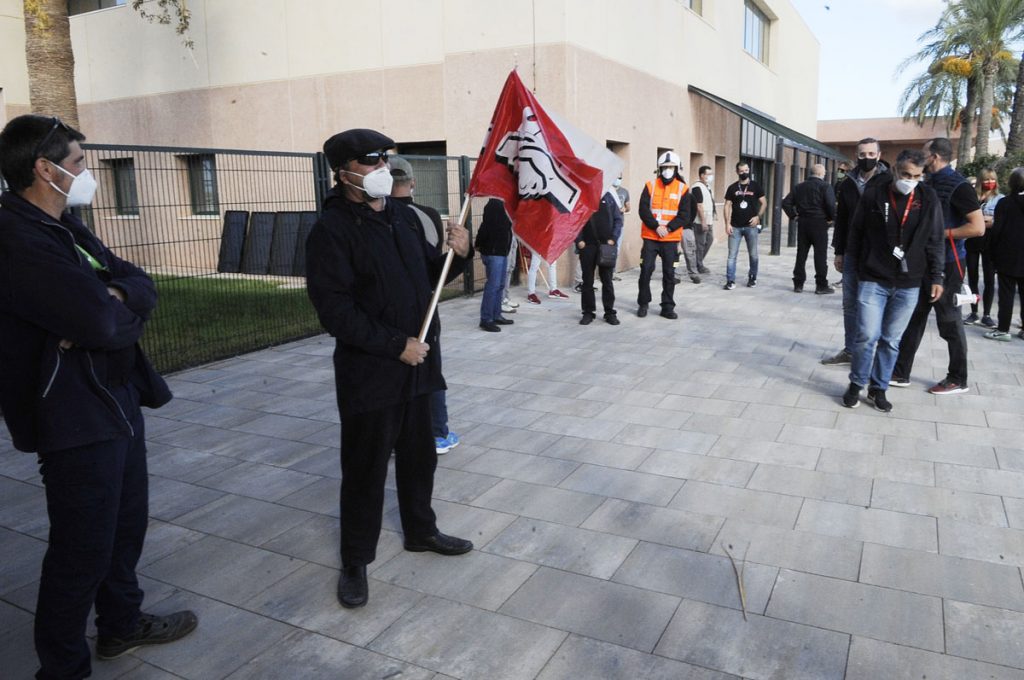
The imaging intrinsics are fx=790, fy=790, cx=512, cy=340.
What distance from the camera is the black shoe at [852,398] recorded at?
6.04 meters

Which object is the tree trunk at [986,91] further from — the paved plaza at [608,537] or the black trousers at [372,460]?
the black trousers at [372,460]

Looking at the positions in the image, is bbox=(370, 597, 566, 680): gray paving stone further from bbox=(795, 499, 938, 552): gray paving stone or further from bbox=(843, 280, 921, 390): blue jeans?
bbox=(843, 280, 921, 390): blue jeans

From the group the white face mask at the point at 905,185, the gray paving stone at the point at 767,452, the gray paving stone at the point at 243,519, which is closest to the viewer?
the gray paving stone at the point at 243,519

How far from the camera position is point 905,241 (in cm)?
571

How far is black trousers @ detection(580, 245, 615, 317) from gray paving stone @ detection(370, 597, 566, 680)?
21.2 ft

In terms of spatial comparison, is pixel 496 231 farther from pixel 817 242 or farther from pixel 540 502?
pixel 817 242

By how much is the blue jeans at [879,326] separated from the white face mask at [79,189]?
518 centimetres

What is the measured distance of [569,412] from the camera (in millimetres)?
6078

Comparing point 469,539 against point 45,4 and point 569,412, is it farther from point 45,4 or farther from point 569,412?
point 45,4

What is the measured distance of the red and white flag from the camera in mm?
3916

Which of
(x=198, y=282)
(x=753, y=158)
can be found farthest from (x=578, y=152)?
(x=753, y=158)

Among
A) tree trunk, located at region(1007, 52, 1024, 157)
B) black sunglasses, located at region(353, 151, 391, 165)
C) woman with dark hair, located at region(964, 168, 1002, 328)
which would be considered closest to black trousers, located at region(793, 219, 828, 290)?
woman with dark hair, located at region(964, 168, 1002, 328)

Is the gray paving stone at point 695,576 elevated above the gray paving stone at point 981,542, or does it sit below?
below

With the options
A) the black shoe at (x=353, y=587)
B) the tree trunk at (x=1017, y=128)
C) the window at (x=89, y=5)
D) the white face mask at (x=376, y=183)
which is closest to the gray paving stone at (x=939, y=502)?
the black shoe at (x=353, y=587)
